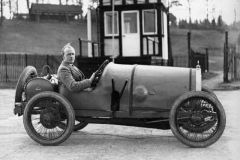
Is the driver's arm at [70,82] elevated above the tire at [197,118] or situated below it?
above

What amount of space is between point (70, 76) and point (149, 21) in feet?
52.7

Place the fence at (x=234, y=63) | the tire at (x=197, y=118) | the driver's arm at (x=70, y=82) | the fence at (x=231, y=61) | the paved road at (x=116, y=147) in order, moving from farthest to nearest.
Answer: the fence at (x=234, y=63) → the fence at (x=231, y=61) → the driver's arm at (x=70, y=82) → the tire at (x=197, y=118) → the paved road at (x=116, y=147)

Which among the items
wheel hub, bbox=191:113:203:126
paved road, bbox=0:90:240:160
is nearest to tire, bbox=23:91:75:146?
paved road, bbox=0:90:240:160

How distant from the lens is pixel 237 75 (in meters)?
22.9

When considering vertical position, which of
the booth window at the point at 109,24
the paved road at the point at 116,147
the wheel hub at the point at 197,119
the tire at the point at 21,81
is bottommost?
the paved road at the point at 116,147

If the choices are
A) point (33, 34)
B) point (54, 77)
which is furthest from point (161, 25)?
point (33, 34)

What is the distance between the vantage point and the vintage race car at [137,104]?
6.02 metres

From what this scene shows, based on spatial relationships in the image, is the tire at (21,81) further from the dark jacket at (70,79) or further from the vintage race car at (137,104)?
the dark jacket at (70,79)

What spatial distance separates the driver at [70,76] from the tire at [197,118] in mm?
1350

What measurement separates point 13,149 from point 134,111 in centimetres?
180

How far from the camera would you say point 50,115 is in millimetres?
6402

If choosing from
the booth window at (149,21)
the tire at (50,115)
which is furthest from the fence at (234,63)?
the tire at (50,115)

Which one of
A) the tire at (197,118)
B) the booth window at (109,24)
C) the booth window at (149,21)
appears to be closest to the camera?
the tire at (197,118)

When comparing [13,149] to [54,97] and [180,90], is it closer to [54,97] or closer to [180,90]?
[54,97]
